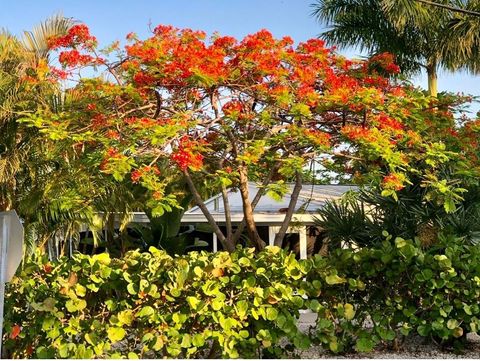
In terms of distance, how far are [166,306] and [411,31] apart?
1312cm

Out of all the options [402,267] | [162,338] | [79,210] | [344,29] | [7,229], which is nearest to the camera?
[7,229]

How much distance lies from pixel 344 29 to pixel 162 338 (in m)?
13.2

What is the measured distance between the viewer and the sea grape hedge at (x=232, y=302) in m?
6.03

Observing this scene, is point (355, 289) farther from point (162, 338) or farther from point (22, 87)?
point (22, 87)

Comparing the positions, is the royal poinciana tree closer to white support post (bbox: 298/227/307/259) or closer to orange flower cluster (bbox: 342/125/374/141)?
orange flower cluster (bbox: 342/125/374/141)

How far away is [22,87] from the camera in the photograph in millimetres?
8445

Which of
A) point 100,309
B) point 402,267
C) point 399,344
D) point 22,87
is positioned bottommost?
point 399,344

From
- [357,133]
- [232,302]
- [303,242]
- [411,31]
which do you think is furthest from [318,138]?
Result: [411,31]

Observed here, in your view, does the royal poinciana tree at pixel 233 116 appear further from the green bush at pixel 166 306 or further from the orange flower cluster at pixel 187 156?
the green bush at pixel 166 306

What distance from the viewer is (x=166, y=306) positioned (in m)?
6.12

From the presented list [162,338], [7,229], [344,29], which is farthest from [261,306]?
[344,29]

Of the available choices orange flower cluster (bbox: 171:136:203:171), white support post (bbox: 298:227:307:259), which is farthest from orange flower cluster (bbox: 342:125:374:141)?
white support post (bbox: 298:227:307:259)

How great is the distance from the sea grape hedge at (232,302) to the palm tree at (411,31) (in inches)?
424

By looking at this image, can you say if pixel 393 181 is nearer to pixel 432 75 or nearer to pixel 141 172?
pixel 141 172
